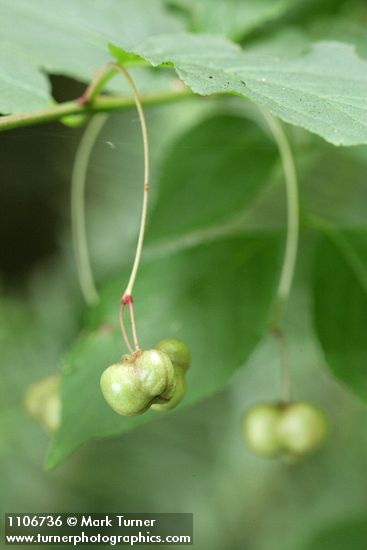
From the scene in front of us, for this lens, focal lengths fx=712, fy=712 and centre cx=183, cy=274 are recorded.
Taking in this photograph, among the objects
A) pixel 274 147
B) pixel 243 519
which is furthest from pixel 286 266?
pixel 243 519

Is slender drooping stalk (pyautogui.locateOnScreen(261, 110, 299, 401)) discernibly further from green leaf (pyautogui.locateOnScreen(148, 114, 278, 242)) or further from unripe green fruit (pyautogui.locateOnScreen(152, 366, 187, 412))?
unripe green fruit (pyautogui.locateOnScreen(152, 366, 187, 412))

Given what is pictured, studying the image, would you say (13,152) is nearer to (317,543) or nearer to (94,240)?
(94,240)

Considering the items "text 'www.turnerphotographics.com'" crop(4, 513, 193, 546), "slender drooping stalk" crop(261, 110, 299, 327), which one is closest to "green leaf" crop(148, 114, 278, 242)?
"slender drooping stalk" crop(261, 110, 299, 327)

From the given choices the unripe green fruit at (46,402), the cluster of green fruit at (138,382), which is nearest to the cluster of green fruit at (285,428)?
the unripe green fruit at (46,402)

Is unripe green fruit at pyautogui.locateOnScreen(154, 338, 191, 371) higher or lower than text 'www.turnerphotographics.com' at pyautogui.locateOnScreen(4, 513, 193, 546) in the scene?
lower

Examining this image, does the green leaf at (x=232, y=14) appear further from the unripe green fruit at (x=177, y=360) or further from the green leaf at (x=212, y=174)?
the unripe green fruit at (x=177, y=360)

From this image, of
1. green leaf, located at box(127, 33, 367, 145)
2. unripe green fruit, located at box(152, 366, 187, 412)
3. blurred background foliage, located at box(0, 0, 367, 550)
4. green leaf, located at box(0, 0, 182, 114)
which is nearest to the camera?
Result: green leaf, located at box(127, 33, 367, 145)
